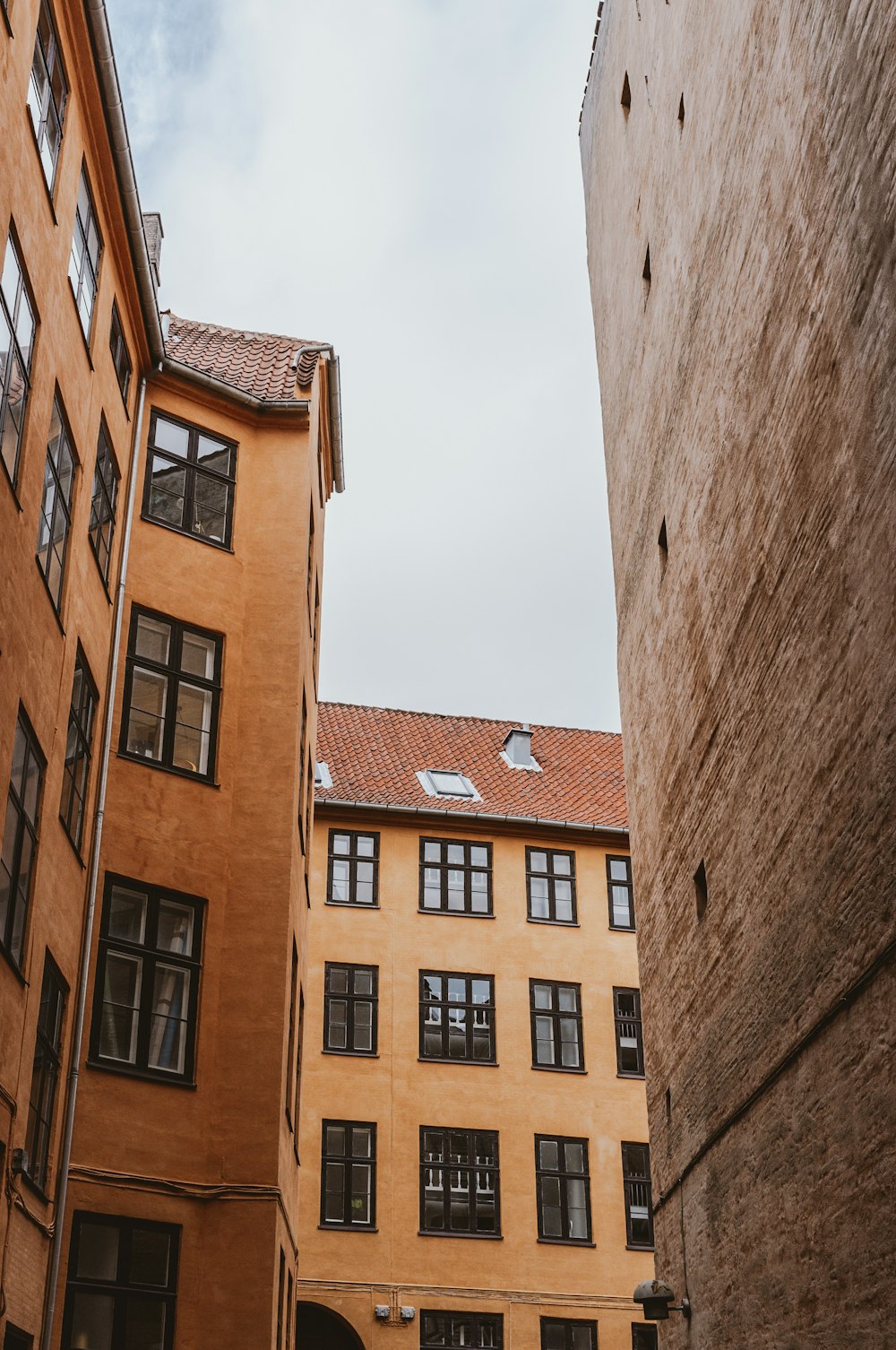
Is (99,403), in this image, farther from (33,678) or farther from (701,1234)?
(701,1234)

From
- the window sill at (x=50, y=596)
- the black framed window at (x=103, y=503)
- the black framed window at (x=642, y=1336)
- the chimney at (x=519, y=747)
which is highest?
the chimney at (x=519, y=747)

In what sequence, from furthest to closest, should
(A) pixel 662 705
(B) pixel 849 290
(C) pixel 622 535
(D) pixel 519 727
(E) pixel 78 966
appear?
(D) pixel 519 727 < (C) pixel 622 535 < (A) pixel 662 705 < (E) pixel 78 966 < (B) pixel 849 290

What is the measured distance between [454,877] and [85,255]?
687 inches

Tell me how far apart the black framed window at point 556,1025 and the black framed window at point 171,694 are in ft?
45.5

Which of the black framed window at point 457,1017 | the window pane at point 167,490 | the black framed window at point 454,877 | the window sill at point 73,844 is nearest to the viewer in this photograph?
the window sill at point 73,844

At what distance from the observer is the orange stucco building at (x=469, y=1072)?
26.1m

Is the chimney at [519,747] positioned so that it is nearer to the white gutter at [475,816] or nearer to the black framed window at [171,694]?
the white gutter at [475,816]

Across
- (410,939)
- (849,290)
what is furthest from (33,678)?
(410,939)

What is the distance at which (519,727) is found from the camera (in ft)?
116

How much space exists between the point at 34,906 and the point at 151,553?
19.0 feet

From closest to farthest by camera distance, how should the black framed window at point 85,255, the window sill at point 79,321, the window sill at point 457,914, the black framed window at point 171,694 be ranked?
the window sill at point 79,321
the black framed window at point 85,255
the black framed window at point 171,694
the window sill at point 457,914

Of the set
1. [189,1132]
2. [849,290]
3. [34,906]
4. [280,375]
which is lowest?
[189,1132]

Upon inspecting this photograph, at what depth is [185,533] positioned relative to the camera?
17.7 m

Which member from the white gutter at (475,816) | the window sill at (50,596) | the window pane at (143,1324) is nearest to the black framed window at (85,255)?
the window sill at (50,596)
